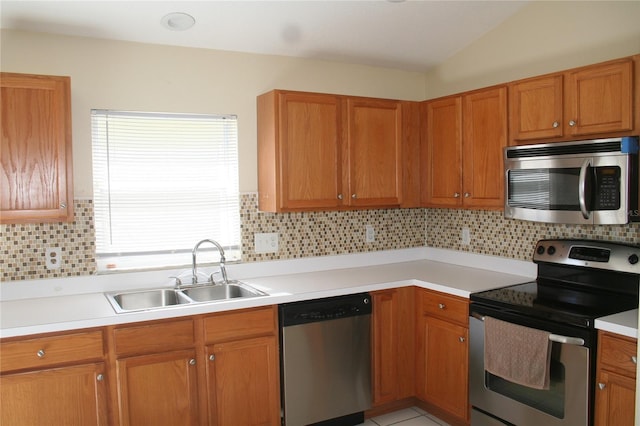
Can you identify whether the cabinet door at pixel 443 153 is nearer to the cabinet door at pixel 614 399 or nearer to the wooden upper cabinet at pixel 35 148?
the cabinet door at pixel 614 399

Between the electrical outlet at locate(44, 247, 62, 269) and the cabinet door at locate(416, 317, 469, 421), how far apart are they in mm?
2112

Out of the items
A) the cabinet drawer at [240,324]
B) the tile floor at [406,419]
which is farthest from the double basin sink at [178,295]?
the tile floor at [406,419]

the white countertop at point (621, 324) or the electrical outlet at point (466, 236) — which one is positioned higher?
the electrical outlet at point (466, 236)

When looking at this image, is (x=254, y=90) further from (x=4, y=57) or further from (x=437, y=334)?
(x=437, y=334)

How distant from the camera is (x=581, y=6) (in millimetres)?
2906

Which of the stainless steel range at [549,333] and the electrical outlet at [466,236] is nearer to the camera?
the stainless steel range at [549,333]

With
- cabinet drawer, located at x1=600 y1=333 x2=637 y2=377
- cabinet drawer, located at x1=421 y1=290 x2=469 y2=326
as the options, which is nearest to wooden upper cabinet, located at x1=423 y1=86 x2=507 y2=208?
cabinet drawer, located at x1=421 y1=290 x2=469 y2=326

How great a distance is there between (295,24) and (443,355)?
84.0 inches

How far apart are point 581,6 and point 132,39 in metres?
2.52

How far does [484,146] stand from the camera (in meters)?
3.16

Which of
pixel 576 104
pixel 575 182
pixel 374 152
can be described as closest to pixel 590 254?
pixel 575 182

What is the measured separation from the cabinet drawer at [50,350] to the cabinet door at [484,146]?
88.5 inches

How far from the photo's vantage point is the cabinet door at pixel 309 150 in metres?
3.14

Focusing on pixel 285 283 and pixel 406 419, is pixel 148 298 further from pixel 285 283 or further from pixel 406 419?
pixel 406 419
